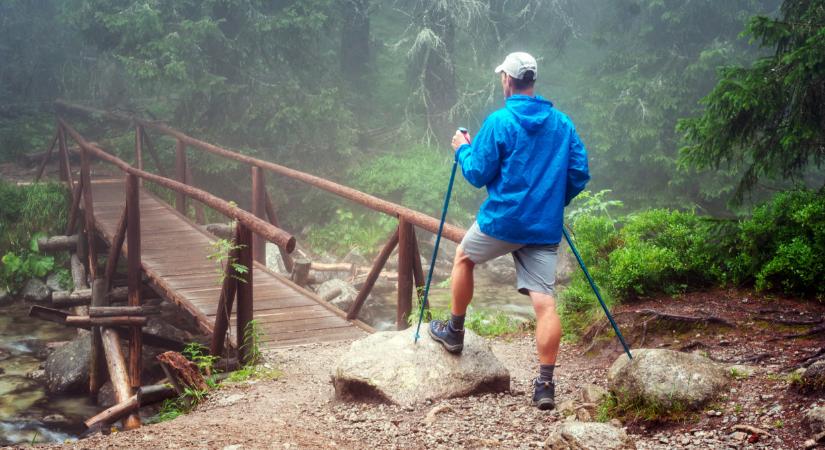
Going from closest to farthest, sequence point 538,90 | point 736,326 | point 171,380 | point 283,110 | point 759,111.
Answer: point 736,326 → point 171,380 → point 759,111 → point 283,110 → point 538,90

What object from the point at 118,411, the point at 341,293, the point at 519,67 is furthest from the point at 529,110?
the point at 341,293

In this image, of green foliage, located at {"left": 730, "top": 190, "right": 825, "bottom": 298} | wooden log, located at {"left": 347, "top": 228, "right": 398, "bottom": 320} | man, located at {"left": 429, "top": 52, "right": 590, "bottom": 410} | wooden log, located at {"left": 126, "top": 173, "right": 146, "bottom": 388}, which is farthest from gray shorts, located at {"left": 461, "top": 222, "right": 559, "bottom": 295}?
wooden log, located at {"left": 126, "top": 173, "right": 146, "bottom": 388}

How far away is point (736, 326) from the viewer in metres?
4.75

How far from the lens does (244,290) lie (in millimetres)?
5680

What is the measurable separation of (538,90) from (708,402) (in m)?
17.6

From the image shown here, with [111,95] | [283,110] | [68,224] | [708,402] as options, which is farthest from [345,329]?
[111,95]

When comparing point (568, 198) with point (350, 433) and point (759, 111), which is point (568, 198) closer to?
point (350, 433)

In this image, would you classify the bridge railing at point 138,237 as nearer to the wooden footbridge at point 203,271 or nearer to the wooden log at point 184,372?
the wooden footbridge at point 203,271

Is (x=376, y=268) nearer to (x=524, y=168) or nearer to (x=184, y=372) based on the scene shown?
(x=184, y=372)

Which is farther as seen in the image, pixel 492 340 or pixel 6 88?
pixel 6 88

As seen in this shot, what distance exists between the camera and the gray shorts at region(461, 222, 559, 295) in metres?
3.95

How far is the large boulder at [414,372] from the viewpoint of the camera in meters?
4.19

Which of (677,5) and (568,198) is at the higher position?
(677,5)

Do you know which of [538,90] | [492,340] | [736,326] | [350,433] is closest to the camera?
[350,433]
